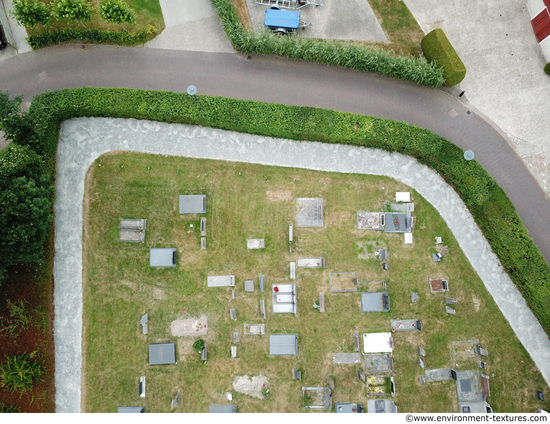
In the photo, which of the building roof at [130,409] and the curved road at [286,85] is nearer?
the building roof at [130,409]

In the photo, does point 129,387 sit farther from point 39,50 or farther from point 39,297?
point 39,50

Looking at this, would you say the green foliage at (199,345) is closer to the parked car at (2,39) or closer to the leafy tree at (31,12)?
the leafy tree at (31,12)

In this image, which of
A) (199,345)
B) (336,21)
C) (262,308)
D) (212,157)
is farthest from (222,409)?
(336,21)

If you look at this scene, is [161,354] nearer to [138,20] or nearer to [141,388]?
[141,388]

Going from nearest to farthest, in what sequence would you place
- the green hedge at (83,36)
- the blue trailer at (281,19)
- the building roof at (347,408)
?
the building roof at (347,408) < the green hedge at (83,36) < the blue trailer at (281,19)

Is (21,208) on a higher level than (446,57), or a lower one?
lower

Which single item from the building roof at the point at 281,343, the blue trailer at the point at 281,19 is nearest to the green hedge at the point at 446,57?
the blue trailer at the point at 281,19

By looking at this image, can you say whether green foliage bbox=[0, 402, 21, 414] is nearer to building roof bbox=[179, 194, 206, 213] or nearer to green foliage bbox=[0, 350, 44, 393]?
green foliage bbox=[0, 350, 44, 393]

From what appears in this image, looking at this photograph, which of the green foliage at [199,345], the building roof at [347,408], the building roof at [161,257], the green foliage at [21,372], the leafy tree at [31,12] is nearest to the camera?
the leafy tree at [31,12]
